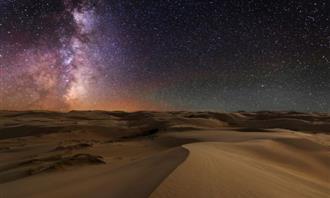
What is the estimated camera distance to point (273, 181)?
11.5ft

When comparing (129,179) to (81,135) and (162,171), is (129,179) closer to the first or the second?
(162,171)

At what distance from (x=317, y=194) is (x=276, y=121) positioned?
1686 centimetres

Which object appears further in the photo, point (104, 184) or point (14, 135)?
point (14, 135)

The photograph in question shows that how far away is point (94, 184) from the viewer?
3.45 m

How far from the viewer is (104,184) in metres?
3.38

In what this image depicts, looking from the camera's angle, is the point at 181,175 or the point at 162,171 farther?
the point at 162,171

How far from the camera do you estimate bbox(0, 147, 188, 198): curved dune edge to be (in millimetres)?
2961

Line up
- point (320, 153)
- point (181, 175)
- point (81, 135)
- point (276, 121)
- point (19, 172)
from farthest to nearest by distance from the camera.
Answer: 1. point (276, 121)
2. point (81, 135)
3. point (320, 153)
4. point (19, 172)
5. point (181, 175)

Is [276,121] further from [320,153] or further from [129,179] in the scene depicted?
[129,179]

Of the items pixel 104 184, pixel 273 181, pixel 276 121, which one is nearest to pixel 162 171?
pixel 104 184

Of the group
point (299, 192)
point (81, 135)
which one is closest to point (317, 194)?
point (299, 192)

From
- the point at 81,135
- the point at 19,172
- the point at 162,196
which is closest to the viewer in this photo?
the point at 162,196

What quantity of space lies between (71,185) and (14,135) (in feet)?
36.6

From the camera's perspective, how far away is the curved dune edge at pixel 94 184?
2.96 meters
